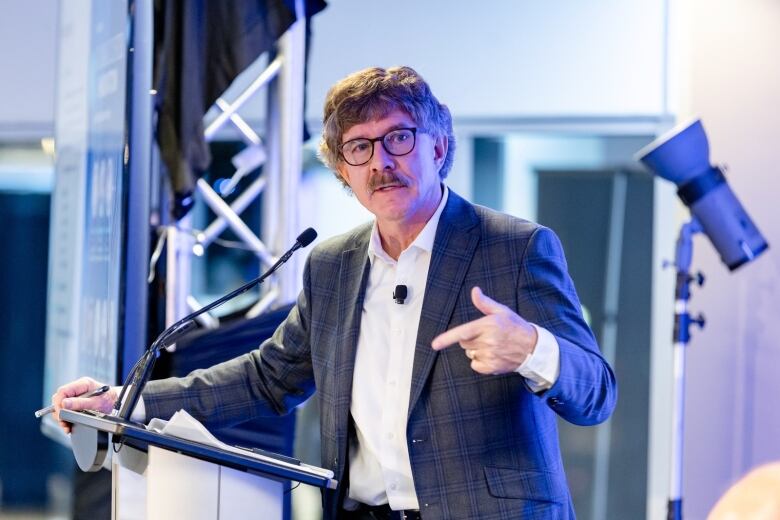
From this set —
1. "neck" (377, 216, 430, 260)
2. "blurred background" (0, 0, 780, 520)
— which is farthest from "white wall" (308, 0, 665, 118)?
"neck" (377, 216, 430, 260)

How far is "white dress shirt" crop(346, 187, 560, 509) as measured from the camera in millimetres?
1748

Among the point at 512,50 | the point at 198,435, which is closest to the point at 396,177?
the point at 198,435

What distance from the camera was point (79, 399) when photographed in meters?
1.77

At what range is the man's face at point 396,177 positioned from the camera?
1.83 m

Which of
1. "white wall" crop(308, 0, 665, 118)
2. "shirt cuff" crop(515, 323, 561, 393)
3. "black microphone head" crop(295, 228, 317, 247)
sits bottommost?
"shirt cuff" crop(515, 323, 561, 393)

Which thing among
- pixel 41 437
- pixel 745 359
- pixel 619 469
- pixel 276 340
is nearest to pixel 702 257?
pixel 745 359

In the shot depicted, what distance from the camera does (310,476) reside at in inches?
58.2

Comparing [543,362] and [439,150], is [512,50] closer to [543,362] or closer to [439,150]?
[439,150]

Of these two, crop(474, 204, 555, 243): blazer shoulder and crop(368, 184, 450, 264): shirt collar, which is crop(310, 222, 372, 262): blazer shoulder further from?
crop(474, 204, 555, 243): blazer shoulder

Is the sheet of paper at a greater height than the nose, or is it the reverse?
the nose

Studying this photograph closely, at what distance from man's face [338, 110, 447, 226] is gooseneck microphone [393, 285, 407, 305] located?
0.13 m

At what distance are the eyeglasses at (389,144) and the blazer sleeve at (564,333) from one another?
11.9 inches

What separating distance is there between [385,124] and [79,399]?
30.1 inches

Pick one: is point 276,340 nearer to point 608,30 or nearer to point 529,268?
point 529,268
